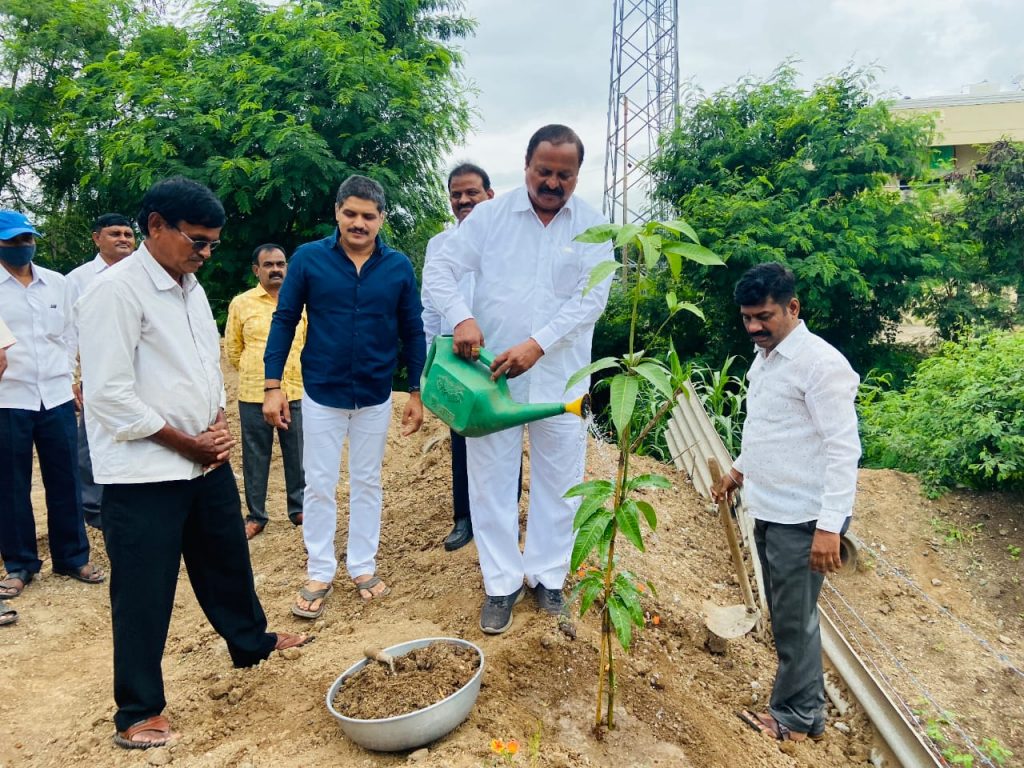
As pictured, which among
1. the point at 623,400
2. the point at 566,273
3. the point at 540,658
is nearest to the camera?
the point at 623,400

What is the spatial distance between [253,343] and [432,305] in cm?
191

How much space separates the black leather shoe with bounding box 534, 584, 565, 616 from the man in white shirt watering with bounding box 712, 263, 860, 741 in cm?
78

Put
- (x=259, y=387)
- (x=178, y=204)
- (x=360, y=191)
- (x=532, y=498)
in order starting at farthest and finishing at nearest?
1. (x=259, y=387)
2. (x=360, y=191)
3. (x=532, y=498)
4. (x=178, y=204)

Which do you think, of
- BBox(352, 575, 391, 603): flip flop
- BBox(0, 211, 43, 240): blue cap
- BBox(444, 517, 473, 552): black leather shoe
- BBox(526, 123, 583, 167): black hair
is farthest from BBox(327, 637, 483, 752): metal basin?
BBox(0, 211, 43, 240): blue cap

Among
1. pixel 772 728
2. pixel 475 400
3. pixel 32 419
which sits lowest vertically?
pixel 772 728

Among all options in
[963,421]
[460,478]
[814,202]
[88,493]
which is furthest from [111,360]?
[814,202]

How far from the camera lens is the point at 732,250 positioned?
7703 millimetres

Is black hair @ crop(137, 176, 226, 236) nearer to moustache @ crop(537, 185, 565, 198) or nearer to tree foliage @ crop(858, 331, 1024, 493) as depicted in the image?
moustache @ crop(537, 185, 565, 198)

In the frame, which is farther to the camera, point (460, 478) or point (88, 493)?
point (88, 493)

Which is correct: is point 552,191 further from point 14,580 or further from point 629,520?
point 14,580

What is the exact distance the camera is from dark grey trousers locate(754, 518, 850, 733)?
95.7 inches

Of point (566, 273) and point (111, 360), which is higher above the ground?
point (566, 273)

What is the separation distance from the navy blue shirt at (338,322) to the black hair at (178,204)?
0.86 meters

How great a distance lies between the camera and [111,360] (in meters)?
2.09
